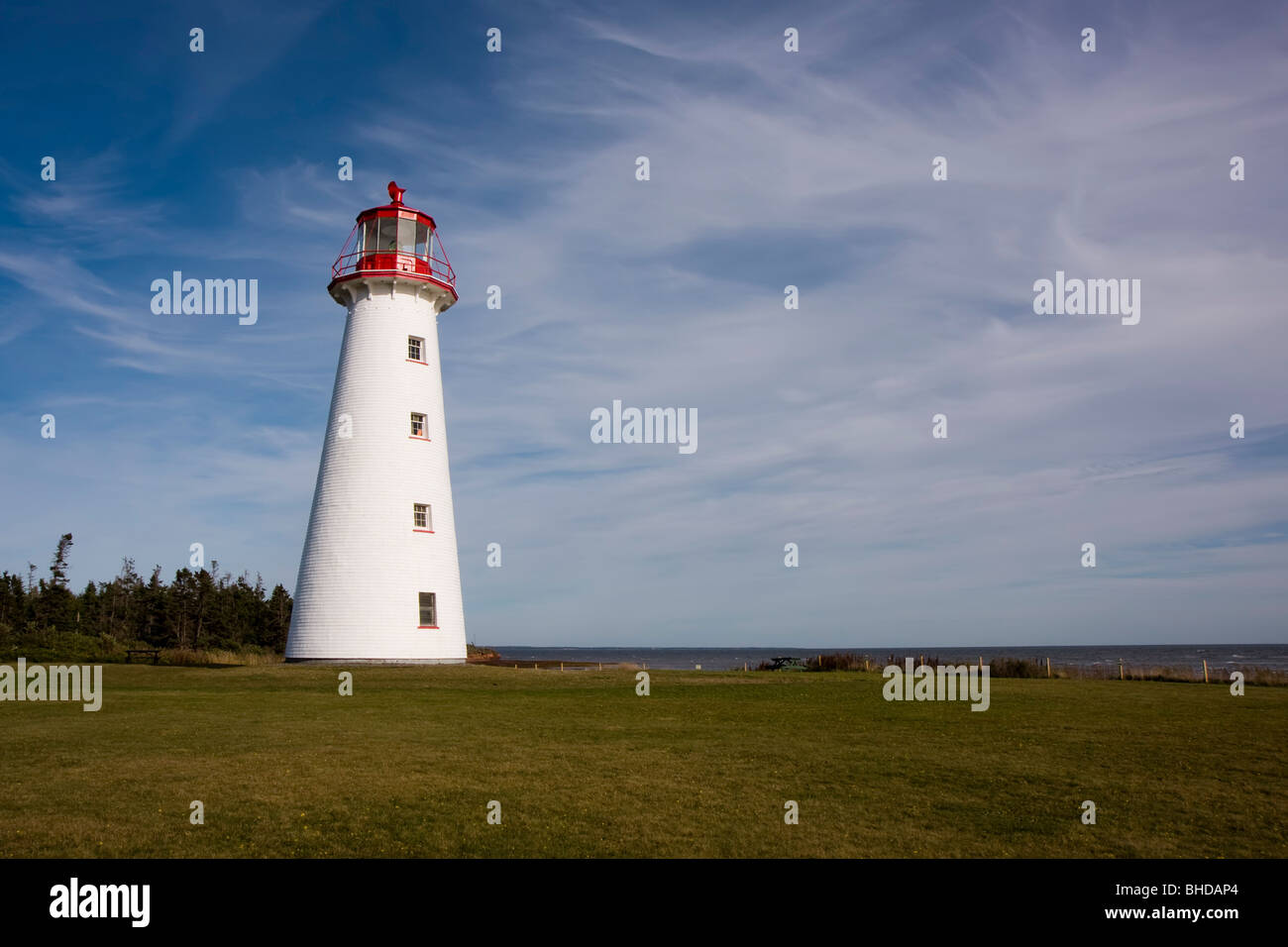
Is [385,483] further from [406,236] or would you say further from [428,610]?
[406,236]

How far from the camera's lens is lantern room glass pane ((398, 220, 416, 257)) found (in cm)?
4025

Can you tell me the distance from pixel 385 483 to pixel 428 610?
18.8ft

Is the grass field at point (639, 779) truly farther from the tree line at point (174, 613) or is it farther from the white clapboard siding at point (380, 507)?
the tree line at point (174, 613)

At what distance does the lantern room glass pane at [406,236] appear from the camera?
40.2m

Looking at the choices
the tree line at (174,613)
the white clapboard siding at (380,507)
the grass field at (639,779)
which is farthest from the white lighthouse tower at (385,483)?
the tree line at (174,613)

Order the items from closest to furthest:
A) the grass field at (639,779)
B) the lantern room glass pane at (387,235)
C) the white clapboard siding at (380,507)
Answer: the grass field at (639,779) → the white clapboard siding at (380,507) → the lantern room glass pane at (387,235)

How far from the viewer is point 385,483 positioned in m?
37.8

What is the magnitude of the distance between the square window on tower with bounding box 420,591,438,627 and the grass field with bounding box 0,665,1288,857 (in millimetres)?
12619

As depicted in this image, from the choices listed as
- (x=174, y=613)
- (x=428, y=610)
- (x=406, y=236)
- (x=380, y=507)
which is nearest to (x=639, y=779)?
(x=428, y=610)

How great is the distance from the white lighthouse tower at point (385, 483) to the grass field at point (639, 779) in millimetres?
12024

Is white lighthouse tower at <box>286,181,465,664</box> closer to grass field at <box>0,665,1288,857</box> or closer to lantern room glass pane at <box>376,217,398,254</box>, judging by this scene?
lantern room glass pane at <box>376,217,398,254</box>

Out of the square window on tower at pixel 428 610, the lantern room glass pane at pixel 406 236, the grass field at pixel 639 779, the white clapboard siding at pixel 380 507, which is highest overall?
the lantern room glass pane at pixel 406 236
